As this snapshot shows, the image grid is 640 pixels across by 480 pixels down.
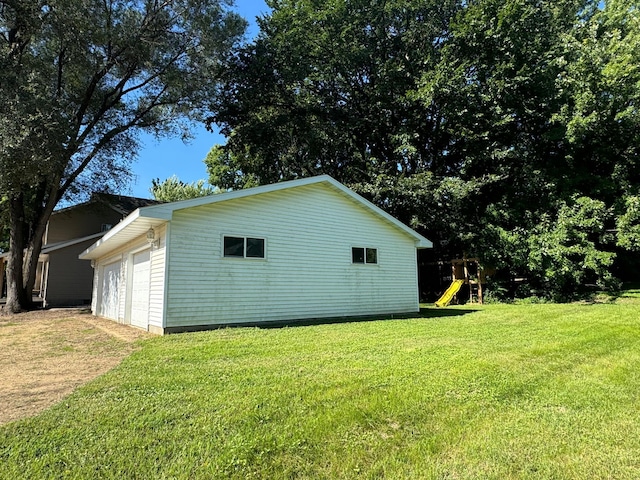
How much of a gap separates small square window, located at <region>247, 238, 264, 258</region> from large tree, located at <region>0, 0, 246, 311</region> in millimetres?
7965

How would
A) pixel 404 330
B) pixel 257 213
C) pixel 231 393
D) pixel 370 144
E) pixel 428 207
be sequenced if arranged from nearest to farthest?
1. pixel 231 393
2. pixel 404 330
3. pixel 257 213
4. pixel 428 207
5. pixel 370 144

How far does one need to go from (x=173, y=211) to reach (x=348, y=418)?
646 centimetres

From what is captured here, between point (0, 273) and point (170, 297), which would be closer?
point (170, 297)

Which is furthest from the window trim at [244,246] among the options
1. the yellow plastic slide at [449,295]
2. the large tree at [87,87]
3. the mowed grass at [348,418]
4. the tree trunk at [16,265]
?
the tree trunk at [16,265]

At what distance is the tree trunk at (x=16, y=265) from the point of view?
50.3 feet

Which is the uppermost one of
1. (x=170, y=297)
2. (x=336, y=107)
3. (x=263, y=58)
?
(x=263, y=58)

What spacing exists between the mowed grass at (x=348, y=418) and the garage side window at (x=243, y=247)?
367cm

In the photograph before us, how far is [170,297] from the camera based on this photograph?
822 cm

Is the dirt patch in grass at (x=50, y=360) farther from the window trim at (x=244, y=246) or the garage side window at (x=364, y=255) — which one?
the garage side window at (x=364, y=255)

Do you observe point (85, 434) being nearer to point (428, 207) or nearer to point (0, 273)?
point (428, 207)

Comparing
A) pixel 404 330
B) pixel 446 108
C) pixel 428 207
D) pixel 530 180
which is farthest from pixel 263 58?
pixel 404 330

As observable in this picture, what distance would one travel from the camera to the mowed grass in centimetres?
250

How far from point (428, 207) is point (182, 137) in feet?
39.2

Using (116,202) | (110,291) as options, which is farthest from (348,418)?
(116,202)
